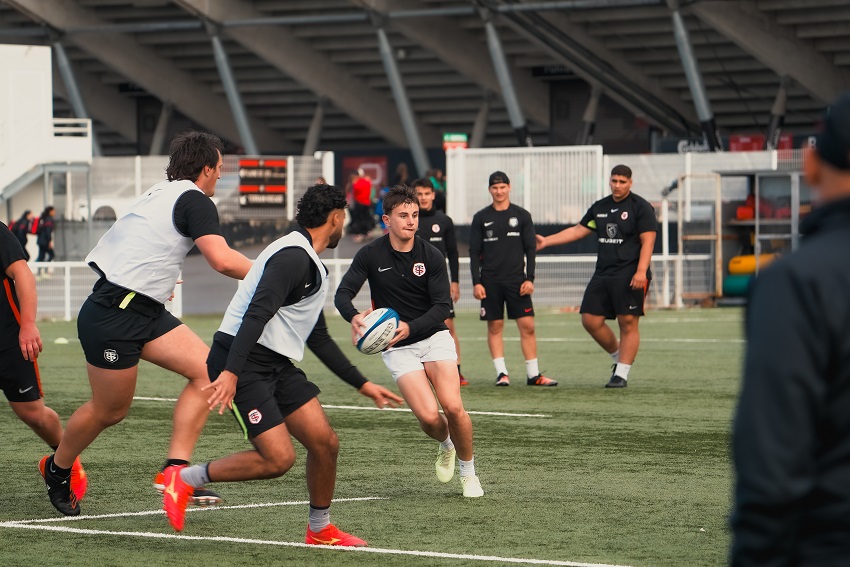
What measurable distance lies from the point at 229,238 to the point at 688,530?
23.3m

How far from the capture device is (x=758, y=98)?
36688 mm

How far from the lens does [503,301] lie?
45.9ft

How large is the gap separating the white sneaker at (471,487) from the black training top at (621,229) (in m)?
5.78

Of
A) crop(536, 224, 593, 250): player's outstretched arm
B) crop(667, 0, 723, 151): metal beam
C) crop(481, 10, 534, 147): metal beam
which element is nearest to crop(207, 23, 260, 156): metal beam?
crop(481, 10, 534, 147): metal beam

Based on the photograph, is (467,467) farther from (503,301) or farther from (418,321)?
(503,301)

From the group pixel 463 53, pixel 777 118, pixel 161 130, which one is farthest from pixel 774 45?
pixel 161 130

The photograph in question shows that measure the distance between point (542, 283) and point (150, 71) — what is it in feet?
76.4

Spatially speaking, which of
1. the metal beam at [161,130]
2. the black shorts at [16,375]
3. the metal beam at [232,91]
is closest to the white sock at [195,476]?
the black shorts at [16,375]

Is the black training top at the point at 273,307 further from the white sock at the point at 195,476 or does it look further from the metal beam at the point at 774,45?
the metal beam at the point at 774,45

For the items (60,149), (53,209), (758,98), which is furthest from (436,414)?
(758,98)

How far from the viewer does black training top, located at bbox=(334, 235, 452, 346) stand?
810cm

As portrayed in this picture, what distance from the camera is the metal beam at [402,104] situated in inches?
1521

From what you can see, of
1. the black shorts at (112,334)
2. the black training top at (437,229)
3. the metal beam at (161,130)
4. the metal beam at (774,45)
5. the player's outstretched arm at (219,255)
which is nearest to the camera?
the player's outstretched arm at (219,255)

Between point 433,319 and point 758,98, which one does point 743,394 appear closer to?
point 433,319
